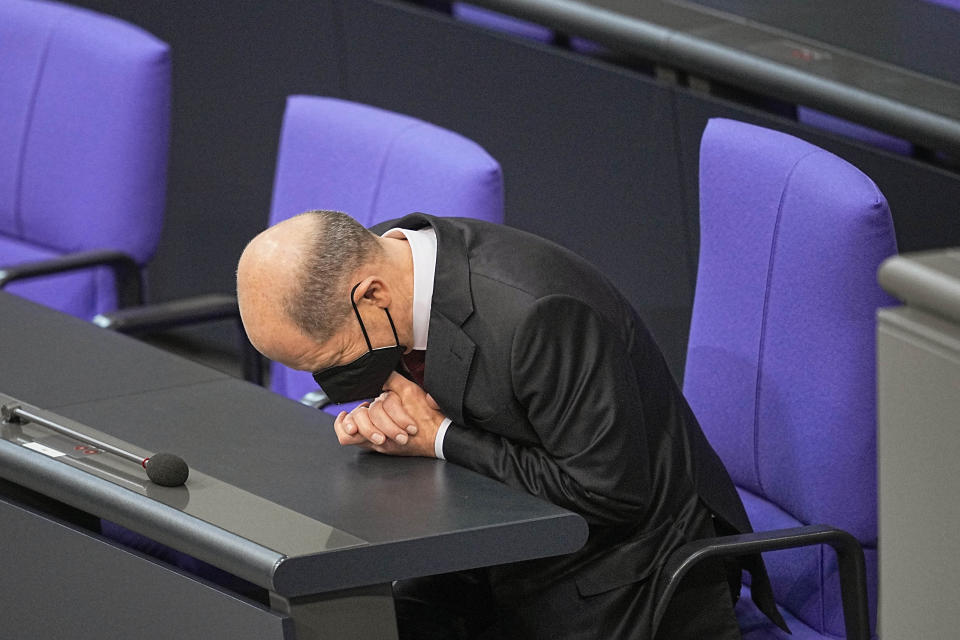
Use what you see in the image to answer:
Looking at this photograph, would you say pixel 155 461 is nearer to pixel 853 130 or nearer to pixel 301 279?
pixel 301 279

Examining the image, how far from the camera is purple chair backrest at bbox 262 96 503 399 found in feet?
6.80

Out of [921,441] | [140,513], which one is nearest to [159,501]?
[140,513]

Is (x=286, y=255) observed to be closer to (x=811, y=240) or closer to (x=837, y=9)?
(x=811, y=240)

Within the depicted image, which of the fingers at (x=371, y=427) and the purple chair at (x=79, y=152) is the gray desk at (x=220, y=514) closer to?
the fingers at (x=371, y=427)

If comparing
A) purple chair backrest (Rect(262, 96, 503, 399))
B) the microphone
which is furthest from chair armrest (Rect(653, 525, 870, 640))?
purple chair backrest (Rect(262, 96, 503, 399))

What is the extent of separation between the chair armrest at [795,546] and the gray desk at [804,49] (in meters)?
0.83

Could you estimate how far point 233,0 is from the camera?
3652 mm

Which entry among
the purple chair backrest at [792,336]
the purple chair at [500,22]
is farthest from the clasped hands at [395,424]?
the purple chair at [500,22]

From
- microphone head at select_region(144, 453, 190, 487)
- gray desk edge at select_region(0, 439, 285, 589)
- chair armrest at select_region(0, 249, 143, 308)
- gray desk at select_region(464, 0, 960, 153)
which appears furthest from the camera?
chair armrest at select_region(0, 249, 143, 308)

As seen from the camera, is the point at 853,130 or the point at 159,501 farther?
the point at 853,130

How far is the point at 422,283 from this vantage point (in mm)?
1597

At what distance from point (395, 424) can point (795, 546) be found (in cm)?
49

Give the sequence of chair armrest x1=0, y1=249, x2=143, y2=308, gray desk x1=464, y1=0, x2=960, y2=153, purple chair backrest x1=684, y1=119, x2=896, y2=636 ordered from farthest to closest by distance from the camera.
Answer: chair armrest x1=0, y1=249, x2=143, y2=308 → gray desk x1=464, y1=0, x2=960, y2=153 → purple chair backrest x1=684, y1=119, x2=896, y2=636

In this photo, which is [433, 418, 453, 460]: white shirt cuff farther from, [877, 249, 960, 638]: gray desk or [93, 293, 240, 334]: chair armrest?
[93, 293, 240, 334]: chair armrest
